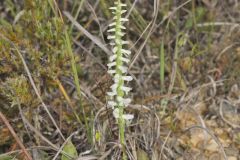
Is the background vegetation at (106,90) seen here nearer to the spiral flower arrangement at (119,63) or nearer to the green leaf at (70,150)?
the green leaf at (70,150)

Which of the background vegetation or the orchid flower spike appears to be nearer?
the orchid flower spike

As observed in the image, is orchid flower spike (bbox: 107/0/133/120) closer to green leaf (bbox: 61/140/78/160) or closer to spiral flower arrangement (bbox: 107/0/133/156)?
spiral flower arrangement (bbox: 107/0/133/156)

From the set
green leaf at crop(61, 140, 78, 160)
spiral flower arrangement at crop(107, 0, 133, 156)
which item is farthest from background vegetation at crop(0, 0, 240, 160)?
spiral flower arrangement at crop(107, 0, 133, 156)

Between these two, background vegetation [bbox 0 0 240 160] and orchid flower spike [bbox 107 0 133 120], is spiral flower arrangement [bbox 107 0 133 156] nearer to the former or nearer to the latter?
orchid flower spike [bbox 107 0 133 120]

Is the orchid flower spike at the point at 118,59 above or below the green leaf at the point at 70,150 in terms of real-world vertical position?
above

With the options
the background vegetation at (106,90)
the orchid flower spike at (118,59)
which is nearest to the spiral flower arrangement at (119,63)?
the orchid flower spike at (118,59)

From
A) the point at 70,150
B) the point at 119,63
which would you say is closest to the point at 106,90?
the point at 70,150

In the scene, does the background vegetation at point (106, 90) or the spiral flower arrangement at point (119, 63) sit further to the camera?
the background vegetation at point (106, 90)

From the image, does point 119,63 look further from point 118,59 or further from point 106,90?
point 106,90

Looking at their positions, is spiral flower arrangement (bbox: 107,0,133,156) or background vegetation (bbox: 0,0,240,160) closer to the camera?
spiral flower arrangement (bbox: 107,0,133,156)

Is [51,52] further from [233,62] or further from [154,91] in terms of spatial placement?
[233,62]

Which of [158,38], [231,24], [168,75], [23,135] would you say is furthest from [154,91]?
[23,135]

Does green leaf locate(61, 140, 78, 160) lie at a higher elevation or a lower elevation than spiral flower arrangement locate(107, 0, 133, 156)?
lower

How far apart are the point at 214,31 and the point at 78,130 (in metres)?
0.97
